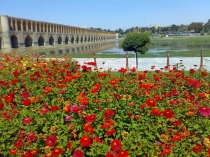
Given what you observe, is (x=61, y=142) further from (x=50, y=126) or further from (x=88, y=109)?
(x=88, y=109)

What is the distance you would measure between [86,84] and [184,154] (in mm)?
2156

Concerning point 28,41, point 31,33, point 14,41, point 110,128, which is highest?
point 31,33

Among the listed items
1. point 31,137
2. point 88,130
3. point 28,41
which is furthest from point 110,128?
point 28,41

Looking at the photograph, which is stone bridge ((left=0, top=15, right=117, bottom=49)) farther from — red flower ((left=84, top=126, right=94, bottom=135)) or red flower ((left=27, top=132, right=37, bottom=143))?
red flower ((left=84, top=126, right=94, bottom=135))

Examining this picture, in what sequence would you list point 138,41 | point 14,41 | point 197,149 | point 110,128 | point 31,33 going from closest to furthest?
point 197,149
point 110,128
point 138,41
point 14,41
point 31,33

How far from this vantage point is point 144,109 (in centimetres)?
243

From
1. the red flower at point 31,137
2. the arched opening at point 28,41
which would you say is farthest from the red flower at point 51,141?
the arched opening at point 28,41

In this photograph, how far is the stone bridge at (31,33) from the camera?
124ft

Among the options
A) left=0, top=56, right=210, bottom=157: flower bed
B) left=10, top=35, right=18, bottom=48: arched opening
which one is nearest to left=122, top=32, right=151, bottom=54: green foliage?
left=0, top=56, right=210, bottom=157: flower bed

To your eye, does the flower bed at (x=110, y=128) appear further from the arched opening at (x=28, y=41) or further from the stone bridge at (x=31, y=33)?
the arched opening at (x=28, y=41)

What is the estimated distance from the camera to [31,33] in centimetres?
4656

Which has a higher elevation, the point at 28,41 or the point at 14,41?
the point at 28,41

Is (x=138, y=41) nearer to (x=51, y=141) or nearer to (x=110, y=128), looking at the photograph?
(x=110, y=128)

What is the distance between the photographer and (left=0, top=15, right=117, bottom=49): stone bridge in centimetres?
3769
